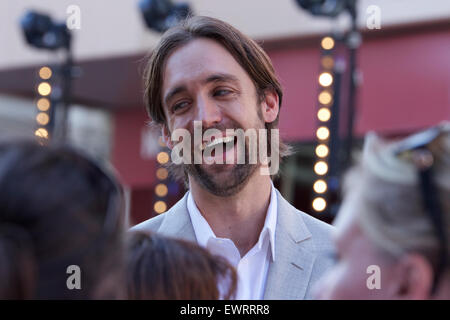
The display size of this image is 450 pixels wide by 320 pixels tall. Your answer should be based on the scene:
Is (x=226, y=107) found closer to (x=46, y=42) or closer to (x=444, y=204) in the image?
(x=444, y=204)

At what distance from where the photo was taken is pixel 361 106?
6.39 m

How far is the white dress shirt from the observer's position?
194 cm

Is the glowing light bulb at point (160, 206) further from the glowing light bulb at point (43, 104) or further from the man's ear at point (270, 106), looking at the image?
the man's ear at point (270, 106)

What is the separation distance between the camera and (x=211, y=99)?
2.06 meters

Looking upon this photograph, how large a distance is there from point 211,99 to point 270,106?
32 centimetres

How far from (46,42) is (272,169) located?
3.91 metres

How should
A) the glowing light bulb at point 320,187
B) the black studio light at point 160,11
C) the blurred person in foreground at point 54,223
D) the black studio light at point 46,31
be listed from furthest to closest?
the black studio light at point 46,31 → the black studio light at point 160,11 → the glowing light bulb at point 320,187 → the blurred person in foreground at point 54,223

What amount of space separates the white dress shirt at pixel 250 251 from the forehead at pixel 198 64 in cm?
36

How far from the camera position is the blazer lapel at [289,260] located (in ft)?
6.19

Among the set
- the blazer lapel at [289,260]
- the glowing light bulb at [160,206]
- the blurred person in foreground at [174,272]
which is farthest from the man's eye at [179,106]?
the glowing light bulb at [160,206]

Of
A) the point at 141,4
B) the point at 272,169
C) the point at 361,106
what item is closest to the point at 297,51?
the point at 361,106

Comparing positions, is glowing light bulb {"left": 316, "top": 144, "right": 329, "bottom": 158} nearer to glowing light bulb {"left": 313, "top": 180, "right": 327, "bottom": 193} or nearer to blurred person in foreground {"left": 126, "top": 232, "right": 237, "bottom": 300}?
glowing light bulb {"left": 313, "top": 180, "right": 327, "bottom": 193}

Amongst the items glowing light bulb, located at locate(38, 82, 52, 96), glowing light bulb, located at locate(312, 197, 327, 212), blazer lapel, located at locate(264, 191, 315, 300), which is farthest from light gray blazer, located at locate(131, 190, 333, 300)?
glowing light bulb, located at locate(38, 82, 52, 96)

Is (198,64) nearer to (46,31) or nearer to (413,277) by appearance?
(413,277)
